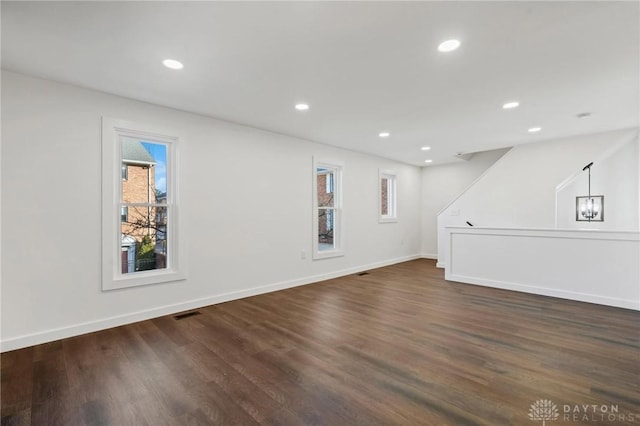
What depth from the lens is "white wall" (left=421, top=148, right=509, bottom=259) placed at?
7.48 m

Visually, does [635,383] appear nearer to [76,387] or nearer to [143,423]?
[143,423]

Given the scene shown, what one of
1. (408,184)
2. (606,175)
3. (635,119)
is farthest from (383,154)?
(606,175)

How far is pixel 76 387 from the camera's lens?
83.4 inches

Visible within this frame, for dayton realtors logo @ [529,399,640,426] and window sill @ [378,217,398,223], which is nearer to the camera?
dayton realtors logo @ [529,399,640,426]

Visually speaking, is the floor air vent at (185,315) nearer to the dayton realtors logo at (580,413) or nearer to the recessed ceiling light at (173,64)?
the recessed ceiling light at (173,64)

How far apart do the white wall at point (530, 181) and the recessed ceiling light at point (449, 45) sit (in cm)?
431

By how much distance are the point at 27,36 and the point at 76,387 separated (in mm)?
2580

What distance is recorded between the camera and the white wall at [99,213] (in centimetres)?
276

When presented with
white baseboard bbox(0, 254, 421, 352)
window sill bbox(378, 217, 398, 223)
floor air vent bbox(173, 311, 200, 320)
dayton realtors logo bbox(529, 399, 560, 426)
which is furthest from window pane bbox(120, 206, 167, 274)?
window sill bbox(378, 217, 398, 223)

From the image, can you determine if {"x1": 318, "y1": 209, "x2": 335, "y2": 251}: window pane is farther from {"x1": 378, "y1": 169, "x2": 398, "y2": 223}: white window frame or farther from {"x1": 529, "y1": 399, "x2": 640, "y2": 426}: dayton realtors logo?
{"x1": 529, "y1": 399, "x2": 640, "y2": 426}: dayton realtors logo

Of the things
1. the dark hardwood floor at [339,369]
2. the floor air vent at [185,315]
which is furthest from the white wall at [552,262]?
the floor air vent at [185,315]

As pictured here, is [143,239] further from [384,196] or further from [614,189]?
[614,189]

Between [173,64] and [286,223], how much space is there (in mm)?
2874

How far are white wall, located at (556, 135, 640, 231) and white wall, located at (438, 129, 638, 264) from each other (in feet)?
0.38
